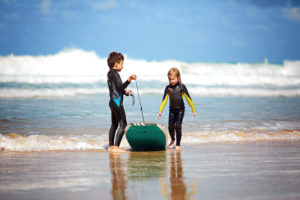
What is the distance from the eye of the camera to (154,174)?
5090 mm

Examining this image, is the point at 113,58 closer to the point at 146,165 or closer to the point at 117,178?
the point at 146,165

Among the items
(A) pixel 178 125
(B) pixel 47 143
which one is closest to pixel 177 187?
(A) pixel 178 125

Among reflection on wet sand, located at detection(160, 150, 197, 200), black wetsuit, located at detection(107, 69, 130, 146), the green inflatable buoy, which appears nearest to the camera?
reflection on wet sand, located at detection(160, 150, 197, 200)

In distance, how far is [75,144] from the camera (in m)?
8.09

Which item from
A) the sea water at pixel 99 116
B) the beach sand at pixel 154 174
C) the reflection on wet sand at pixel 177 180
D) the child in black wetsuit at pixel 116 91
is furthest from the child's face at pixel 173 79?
the reflection on wet sand at pixel 177 180

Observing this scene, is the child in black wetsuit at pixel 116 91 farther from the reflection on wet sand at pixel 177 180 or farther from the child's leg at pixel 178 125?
the reflection on wet sand at pixel 177 180

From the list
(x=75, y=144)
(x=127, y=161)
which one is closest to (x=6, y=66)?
(x=75, y=144)

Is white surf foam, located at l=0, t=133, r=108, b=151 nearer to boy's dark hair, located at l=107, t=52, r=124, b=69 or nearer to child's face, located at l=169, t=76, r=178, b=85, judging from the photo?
boy's dark hair, located at l=107, t=52, r=124, b=69

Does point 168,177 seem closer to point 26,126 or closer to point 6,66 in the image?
point 26,126

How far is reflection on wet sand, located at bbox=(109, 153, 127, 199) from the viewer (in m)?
4.14

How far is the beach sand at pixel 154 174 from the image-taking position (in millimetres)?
4117

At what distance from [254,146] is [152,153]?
80.8 inches

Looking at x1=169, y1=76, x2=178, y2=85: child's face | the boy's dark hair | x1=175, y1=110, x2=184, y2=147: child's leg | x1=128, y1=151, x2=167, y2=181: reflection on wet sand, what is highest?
the boy's dark hair

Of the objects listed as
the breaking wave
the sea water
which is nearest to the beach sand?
the sea water
